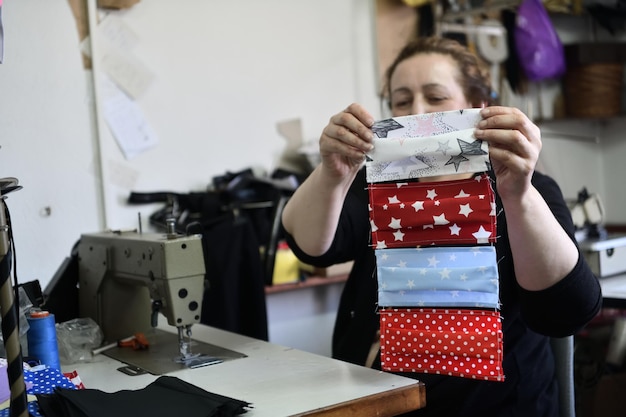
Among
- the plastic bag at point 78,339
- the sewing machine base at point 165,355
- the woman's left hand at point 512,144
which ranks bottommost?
the sewing machine base at point 165,355

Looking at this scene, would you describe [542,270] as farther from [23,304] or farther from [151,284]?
[23,304]

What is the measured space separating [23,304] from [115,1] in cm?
172

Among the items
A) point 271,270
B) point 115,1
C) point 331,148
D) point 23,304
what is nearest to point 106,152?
point 115,1

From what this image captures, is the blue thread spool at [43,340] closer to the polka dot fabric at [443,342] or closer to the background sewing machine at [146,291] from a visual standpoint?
the background sewing machine at [146,291]

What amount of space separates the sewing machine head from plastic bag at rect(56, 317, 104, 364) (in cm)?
7

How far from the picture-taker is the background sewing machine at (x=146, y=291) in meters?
1.70

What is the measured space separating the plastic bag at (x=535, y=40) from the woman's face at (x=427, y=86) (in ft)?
7.97

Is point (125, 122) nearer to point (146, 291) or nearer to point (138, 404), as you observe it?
point (146, 291)

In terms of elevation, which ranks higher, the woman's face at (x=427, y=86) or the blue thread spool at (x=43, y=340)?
the woman's face at (x=427, y=86)

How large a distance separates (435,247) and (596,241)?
1.55 metres

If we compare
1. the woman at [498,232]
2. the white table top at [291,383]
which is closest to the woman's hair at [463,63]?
the woman at [498,232]

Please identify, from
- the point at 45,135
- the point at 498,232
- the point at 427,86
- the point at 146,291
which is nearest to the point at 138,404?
the point at 146,291

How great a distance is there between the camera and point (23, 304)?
1786 mm

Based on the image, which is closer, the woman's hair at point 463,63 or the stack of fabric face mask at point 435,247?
the stack of fabric face mask at point 435,247
